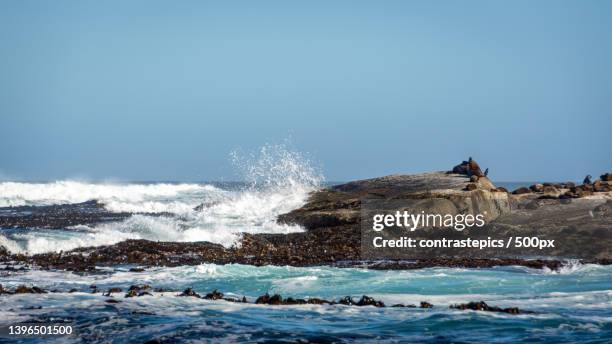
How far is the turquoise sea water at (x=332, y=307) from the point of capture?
1236 cm

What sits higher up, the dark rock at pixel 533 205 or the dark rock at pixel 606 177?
the dark rock at pixel 606 177

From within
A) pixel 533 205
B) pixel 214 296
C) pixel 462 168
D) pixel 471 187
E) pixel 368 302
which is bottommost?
pixel 368 302

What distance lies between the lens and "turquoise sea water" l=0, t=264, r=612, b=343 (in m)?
12.4

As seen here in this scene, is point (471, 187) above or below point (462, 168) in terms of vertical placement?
below

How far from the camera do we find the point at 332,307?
14.9 m

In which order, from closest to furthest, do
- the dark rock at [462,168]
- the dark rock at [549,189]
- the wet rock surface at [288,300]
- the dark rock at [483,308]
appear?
1. the dark rock at [483,308]
2. the wet rock surface at [288,300]
3. the dark rock at [549,189]
4. the dark rock at [462,168]

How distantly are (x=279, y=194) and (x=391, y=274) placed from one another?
72.2 ft

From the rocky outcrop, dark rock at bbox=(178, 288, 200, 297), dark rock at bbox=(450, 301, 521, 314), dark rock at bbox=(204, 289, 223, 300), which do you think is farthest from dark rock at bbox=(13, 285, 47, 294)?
dark rock at bbox=(450, 301, 521, 314)

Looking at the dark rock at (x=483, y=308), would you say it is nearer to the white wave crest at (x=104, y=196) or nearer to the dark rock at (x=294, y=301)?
the dark rock at (x=294, y=301)

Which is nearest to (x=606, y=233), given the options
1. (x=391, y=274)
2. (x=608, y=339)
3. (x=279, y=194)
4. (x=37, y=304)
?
(x=391, y=274)

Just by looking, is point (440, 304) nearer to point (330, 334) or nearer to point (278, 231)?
point (330, 334)

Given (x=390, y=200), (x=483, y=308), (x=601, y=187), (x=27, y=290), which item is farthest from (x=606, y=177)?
(x=27, y=290)

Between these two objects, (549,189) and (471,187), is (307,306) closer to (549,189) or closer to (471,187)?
(471,187)

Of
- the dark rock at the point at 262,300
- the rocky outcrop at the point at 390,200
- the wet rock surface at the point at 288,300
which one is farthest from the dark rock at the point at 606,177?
the dark rock at the point at 262,300
